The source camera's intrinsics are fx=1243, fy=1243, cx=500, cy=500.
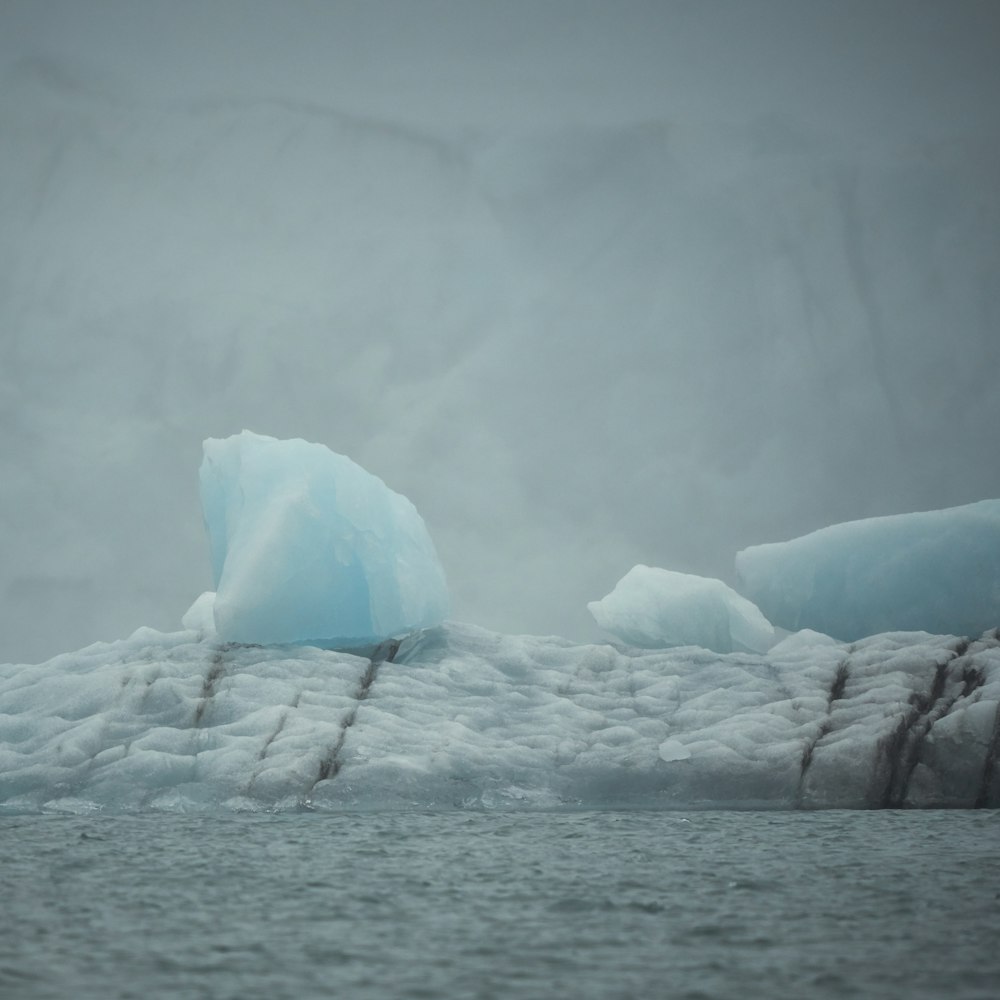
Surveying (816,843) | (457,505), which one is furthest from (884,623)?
(457,505)

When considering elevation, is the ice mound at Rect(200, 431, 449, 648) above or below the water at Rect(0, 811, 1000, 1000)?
above

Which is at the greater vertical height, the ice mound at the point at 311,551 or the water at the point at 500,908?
the ice mound at the point at 311,551

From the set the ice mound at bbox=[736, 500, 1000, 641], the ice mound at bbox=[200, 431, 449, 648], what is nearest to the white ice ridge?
the ice mound at bbox=[200, 431, 449, 648]

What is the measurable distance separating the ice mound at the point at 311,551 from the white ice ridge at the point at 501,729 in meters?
0.43

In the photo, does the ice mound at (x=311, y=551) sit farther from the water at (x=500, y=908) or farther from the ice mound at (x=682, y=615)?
the water at (x=500, y=908)

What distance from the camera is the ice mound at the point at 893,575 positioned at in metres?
13.4

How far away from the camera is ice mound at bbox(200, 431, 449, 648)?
11789mm

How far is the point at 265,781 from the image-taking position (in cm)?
945

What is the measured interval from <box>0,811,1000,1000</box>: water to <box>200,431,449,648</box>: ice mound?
11.2 ft

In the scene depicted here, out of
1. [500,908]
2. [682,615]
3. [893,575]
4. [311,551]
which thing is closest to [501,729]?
[311,551]

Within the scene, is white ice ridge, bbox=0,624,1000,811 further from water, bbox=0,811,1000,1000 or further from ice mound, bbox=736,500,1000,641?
ice mound, bbox=736,500,1000,641

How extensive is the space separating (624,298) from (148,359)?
35.3ft

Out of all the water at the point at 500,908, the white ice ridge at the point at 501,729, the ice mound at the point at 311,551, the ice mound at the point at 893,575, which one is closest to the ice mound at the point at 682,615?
the ice mound at the point at 893,575

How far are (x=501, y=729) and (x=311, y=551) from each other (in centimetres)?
285
